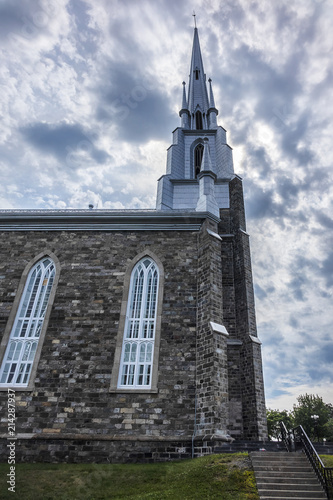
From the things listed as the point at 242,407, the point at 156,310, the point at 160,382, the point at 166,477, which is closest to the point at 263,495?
the point at 166,477

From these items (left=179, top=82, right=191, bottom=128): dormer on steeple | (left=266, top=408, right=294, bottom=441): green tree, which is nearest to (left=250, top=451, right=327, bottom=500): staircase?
(left=179, top=82, right=191, bottom=128): dormer on steeple

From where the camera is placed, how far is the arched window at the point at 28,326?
12.2 metres

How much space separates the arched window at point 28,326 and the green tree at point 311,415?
36927mm

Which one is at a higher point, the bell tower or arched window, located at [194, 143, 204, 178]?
arched window, located at [194, 143, 204, 178]

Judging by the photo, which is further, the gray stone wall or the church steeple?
the church steeple

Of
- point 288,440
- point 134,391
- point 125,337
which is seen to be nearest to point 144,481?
point 134,391

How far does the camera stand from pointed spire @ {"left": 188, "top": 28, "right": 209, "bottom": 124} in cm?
3066

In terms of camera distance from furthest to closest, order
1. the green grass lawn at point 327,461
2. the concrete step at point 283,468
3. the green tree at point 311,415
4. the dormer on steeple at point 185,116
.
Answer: the green tree at point 311,415 → the dormer on steeple at point 185,116 → the green grass lawn at point 327,461 → the concrete step at point 283,468

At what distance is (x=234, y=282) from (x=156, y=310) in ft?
20.4

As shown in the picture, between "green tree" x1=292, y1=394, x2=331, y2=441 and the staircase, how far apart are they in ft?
116

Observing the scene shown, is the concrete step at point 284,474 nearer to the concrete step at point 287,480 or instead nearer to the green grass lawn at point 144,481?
the concrete step at point 287,480

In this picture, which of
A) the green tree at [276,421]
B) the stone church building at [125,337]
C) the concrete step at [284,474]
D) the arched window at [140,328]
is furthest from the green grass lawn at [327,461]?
the green tree at [276,421]

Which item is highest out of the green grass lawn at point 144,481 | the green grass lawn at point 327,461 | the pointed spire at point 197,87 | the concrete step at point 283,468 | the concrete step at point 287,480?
the pointed spire at point 197,87

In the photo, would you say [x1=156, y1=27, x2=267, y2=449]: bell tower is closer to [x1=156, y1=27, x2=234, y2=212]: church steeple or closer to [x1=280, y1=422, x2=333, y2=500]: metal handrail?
[x1=156, y1=27, x2=234, y2=212]: church steeple
